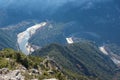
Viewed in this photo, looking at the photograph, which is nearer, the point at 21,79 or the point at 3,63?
the point at 21,79

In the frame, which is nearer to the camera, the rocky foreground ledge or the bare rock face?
the bare rock face

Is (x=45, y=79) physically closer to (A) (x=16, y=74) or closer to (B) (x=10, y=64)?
(A) (x=16, y=74)

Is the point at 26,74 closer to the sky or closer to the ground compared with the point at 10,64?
closer to the ground

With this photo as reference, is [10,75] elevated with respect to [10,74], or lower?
lower

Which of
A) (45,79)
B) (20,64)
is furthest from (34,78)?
(20,64)

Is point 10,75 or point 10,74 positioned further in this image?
point 10,74

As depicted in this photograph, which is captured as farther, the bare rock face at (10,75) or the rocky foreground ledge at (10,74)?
the rocky foreground ledge at (10,74)

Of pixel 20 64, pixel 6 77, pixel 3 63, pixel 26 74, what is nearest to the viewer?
pixel 6 77

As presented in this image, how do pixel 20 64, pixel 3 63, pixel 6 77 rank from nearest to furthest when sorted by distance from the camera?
pixel 6 77 → pixel 3 63 → pixel 20 64
